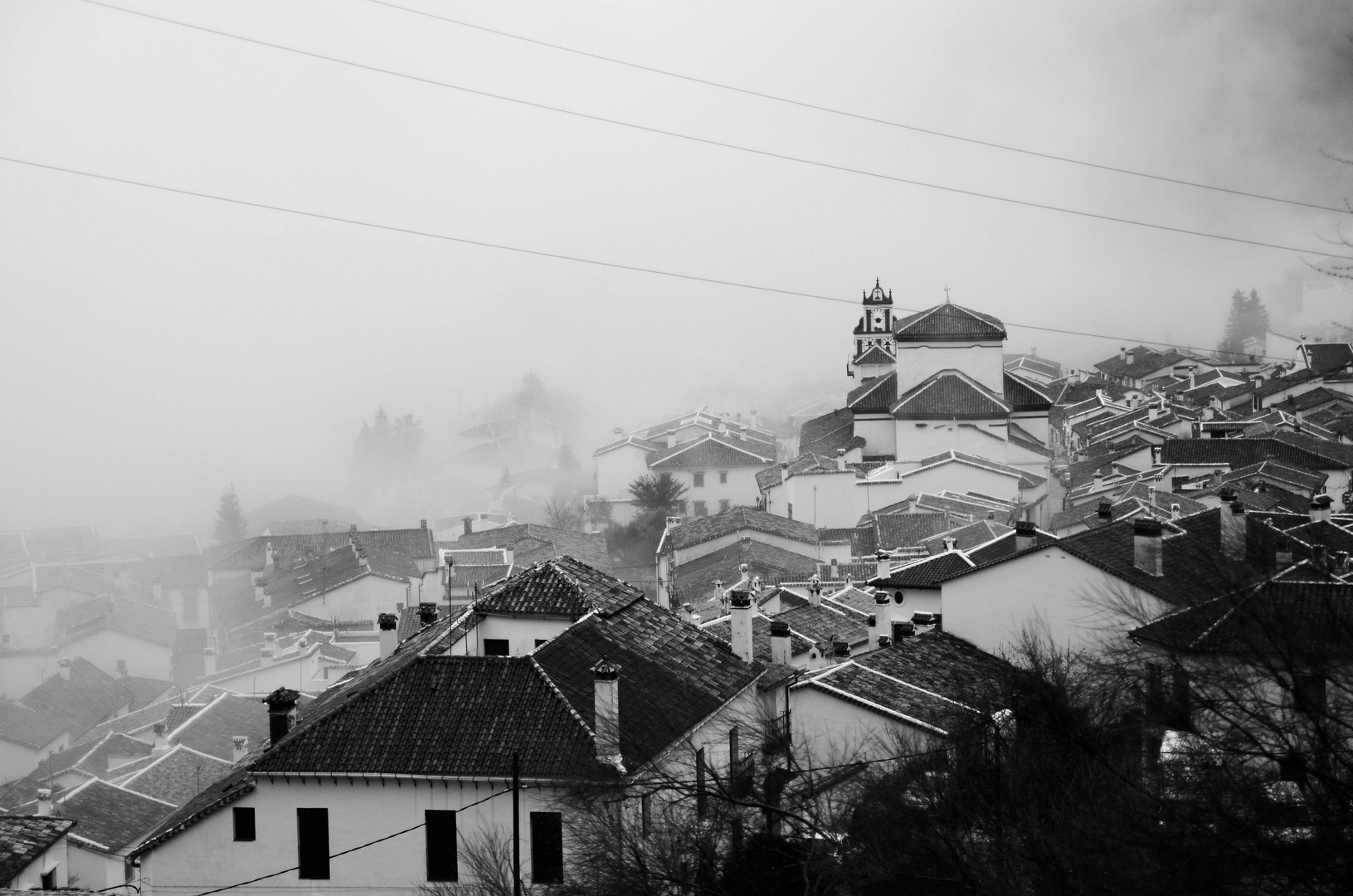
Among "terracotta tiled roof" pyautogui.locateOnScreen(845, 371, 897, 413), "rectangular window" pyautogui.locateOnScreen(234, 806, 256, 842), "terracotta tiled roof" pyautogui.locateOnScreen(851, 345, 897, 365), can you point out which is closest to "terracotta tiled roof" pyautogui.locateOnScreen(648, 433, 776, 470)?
"terracotta tiled roof" pyautogui.locateOnScreen(845, 371, 897, 413)

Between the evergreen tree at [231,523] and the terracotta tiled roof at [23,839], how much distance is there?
41.5 m

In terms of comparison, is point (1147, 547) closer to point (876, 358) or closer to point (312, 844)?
point (312, 844)

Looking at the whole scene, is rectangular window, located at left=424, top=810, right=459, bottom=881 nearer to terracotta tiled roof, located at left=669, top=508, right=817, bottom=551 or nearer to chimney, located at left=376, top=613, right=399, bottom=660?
chimney, located at left=376, top=613, right=399, bottom=660

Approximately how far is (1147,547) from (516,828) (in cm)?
659

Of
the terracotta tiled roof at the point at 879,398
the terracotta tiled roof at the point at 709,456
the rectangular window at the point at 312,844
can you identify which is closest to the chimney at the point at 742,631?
the rectangular window at the point at 312,844

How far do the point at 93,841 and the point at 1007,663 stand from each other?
33.2 feet

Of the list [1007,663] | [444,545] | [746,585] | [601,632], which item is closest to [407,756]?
[601,632]

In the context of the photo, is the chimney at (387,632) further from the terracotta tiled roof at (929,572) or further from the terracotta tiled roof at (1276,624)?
the terracotta tiled roof at (1276,624)

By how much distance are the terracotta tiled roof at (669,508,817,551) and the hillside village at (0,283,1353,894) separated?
0.46 ft

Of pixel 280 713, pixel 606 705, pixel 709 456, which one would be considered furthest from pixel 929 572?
pixel 709 456

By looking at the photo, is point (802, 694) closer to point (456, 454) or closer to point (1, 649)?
point (1, 649)

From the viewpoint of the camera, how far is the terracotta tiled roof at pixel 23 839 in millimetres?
11281

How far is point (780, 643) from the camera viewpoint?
46.1ft

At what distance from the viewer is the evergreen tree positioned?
53.0m
